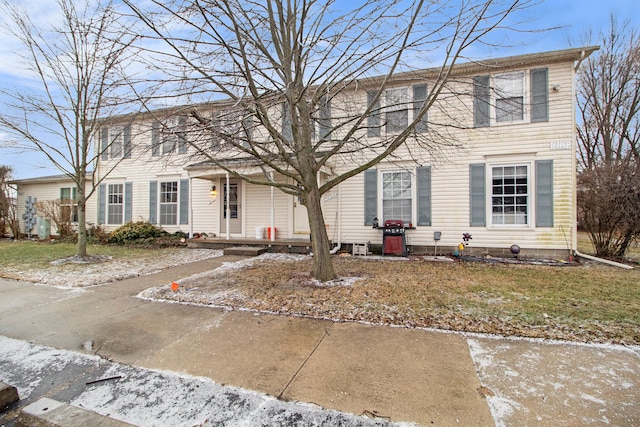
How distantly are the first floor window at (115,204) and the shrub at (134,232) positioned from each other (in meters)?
1.23

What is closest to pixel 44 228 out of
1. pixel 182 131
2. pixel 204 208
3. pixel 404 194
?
pixel 204 208

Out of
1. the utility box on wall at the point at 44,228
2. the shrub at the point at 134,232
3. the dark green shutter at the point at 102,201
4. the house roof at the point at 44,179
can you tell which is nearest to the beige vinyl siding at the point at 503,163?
the shrub at the point at 134,232

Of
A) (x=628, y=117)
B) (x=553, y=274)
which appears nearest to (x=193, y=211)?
(x=553, y=274)

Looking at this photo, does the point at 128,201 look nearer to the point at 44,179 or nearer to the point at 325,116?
the point at 44,179

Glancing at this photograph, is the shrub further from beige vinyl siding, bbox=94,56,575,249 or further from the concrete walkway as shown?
the concrete walkway

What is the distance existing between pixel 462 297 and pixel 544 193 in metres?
5.64

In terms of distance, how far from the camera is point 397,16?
190 inches

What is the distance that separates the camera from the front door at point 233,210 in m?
11.5

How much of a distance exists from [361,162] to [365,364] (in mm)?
7950

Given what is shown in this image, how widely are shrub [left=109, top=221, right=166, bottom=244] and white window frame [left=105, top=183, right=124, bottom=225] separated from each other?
1246 mm

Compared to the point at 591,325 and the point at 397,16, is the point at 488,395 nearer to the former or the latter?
the point at 591,325

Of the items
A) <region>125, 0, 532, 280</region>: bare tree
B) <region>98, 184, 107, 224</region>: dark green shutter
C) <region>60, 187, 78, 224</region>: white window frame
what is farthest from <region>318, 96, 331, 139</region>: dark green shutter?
<region>60, 187, 78, 224</region>: white window frame

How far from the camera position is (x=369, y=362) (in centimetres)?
276

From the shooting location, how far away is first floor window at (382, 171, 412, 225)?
942 centimetres
